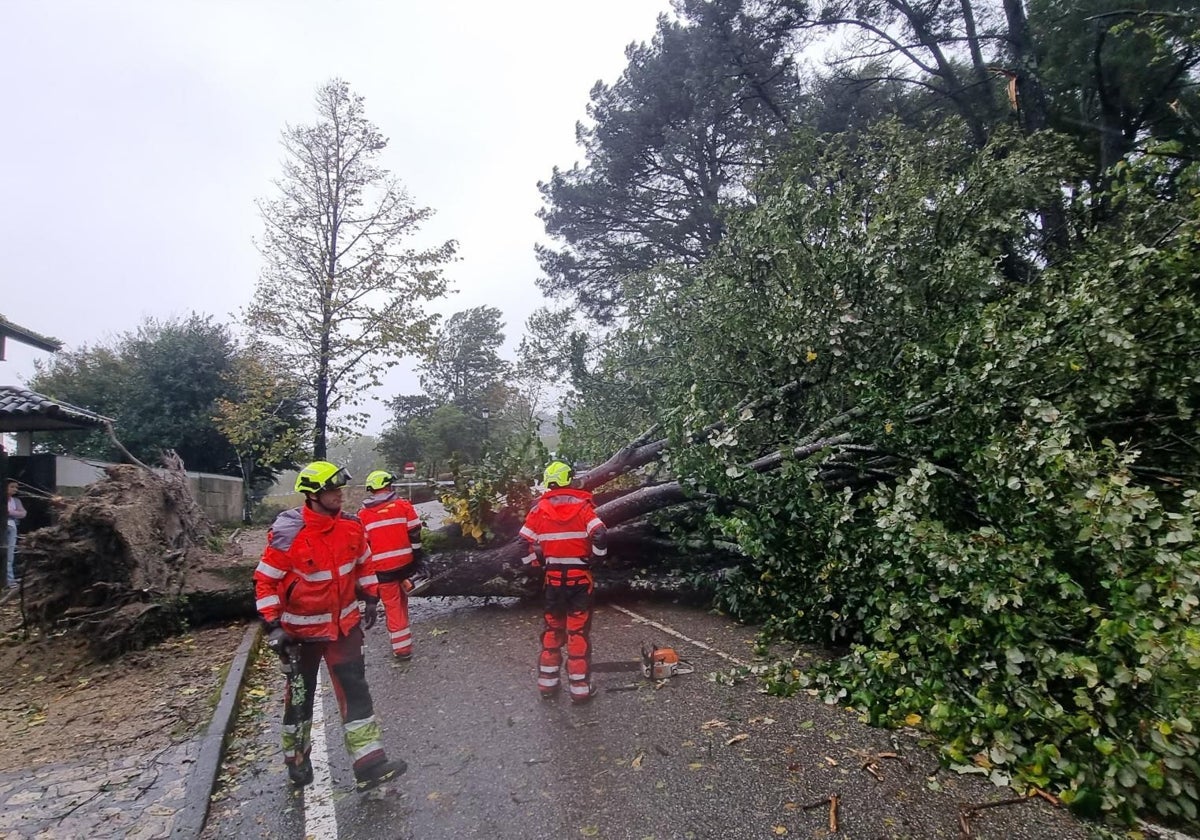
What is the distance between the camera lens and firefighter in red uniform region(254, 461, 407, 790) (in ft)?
12.1

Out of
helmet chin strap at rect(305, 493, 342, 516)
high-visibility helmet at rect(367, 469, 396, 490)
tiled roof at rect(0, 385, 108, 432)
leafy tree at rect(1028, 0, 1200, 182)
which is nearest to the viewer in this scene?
helmet chin strap at rect(305, 493, 342, 516)

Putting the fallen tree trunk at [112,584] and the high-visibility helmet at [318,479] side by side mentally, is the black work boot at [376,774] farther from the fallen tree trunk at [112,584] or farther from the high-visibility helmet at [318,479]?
the fallen tree trunk at [112,584]

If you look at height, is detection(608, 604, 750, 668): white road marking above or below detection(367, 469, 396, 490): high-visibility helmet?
below

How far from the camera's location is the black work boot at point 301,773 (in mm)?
3756

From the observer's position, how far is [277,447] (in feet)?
55.1

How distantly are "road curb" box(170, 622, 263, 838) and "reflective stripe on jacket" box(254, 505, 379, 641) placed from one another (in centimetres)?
93

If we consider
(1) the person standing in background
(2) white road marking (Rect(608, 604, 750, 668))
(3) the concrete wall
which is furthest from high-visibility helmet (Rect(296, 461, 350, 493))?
(3) the concrete wall

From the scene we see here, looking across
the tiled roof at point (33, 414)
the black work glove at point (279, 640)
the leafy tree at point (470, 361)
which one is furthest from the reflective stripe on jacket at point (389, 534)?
the leafy tree at point (470, 361)

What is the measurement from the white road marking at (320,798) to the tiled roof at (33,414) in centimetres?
768

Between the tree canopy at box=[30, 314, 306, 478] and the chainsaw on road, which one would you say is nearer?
the chainsaw on road

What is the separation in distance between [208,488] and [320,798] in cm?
1680

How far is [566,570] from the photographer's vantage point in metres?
4.90

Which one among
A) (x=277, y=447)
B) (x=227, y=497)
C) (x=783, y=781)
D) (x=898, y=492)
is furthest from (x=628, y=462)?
(x=227, y=497)

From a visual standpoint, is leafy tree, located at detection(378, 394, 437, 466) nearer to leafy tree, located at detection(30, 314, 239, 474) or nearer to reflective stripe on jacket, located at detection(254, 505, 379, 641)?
leafy tree, located at detection(30, 314, 239, 474)
